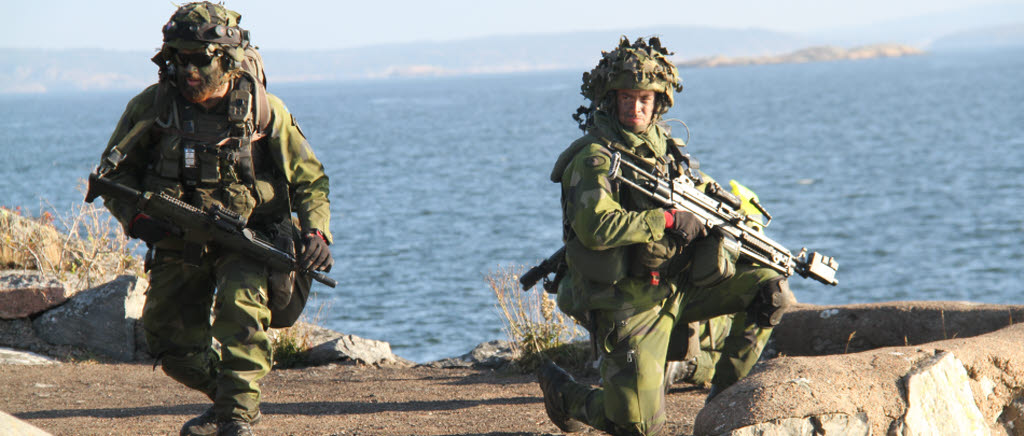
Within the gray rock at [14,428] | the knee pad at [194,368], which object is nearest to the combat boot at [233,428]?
the knee pad at [194,368]

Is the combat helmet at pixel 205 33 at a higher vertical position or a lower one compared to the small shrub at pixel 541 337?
higher

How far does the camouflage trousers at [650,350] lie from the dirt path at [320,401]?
490 millimetres

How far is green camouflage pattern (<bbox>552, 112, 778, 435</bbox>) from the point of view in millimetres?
5004

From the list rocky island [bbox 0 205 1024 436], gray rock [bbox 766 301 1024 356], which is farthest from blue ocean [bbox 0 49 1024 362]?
gray rock [bbox 766 301 1024 356]

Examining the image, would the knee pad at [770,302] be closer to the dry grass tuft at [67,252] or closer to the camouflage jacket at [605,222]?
the camouflage jacket at [605,222]

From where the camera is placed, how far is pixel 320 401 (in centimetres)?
684

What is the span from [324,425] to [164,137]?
193cm

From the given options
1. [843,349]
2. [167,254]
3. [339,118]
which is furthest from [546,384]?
[339,118]

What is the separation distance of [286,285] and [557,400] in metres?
1.55

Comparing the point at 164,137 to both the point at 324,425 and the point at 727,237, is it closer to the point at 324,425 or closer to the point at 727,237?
the point at 324,425

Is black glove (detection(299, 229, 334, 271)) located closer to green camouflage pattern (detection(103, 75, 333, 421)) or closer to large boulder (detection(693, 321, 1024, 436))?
green camouflage pattern (detection(103, 75, 333, 421))

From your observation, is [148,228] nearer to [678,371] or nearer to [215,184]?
[215,184]

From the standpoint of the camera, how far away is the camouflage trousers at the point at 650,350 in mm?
5090

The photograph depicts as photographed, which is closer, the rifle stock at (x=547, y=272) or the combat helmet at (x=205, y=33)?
the combat helmet at (x=205, y=33)
